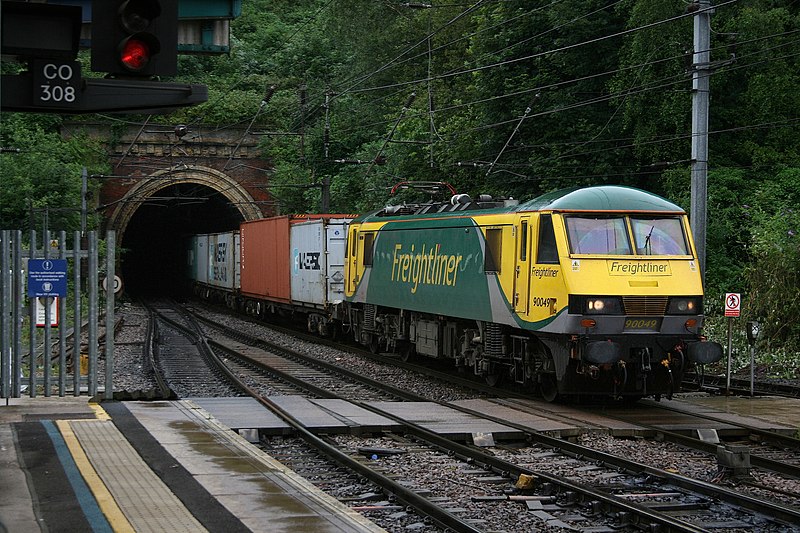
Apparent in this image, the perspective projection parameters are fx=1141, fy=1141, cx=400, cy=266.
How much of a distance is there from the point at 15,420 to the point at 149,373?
31.7ft

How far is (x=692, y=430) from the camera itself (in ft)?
44.7

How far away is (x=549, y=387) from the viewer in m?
16.5

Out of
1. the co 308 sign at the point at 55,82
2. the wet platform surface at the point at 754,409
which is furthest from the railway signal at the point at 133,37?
the wet platform surface at the point at 754,409

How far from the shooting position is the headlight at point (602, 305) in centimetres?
1495

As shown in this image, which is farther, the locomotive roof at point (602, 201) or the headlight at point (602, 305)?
the locomotive roof at point (602, 201)

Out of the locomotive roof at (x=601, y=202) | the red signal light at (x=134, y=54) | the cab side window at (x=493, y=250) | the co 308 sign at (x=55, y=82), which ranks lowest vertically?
the cab side window at (x=493, y=250)

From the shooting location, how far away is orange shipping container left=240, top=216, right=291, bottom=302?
34719mm

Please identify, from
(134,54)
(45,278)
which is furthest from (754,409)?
(134,54)

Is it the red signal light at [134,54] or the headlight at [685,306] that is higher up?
the red signal light at [134,54]

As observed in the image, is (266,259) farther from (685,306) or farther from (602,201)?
(685,306)

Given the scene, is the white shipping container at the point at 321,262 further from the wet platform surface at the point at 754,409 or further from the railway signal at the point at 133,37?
the railway signal at the point at 133,37

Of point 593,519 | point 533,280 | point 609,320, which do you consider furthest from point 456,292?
point 593,519

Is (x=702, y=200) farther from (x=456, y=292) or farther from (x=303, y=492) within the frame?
(x=303, y=492)

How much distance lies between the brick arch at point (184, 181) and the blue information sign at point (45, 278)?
128 ft
